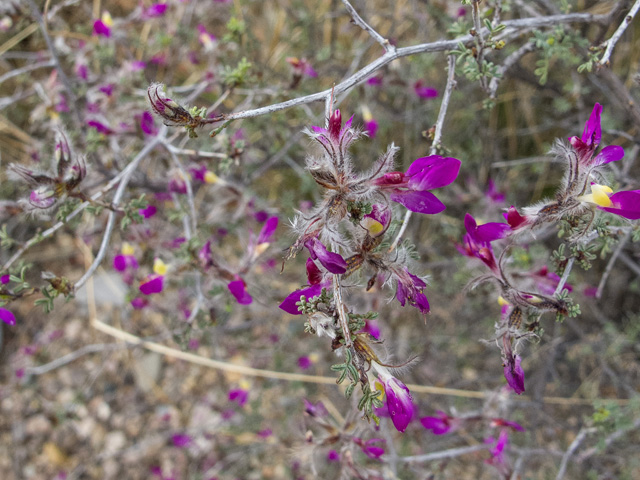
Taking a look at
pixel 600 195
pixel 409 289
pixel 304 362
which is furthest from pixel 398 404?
pixel 304 362

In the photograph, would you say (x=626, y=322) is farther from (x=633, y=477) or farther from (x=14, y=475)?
(x=14, y=475)

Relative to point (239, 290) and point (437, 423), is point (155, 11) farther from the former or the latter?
point (437, 423)

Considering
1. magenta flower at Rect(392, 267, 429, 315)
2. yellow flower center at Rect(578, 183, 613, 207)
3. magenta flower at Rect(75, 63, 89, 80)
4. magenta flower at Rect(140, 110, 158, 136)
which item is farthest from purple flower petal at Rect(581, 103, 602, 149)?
magenta flower at Rect(75, 63, 89, 80)

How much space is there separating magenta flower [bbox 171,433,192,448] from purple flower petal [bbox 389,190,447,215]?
96.7 inches

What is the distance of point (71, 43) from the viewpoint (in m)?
2.84

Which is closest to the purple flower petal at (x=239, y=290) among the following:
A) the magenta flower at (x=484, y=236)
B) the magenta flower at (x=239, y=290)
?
the magenta flower at (x=239, y=290)

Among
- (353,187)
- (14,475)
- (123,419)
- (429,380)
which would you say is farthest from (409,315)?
(14,475)

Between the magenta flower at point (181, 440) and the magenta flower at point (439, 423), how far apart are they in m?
1.79

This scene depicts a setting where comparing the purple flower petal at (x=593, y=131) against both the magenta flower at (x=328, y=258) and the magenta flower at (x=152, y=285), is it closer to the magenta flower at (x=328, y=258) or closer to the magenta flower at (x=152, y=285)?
the magenta flower at (x=328, y=258)

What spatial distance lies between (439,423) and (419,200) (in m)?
0.94

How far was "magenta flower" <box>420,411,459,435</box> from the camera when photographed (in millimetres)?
1606

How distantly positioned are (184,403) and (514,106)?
112 inches

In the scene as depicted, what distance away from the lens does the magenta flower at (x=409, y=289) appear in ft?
3.49

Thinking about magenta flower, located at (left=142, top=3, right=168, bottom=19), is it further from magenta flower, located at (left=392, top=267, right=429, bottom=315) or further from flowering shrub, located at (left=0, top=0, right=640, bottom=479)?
magenta flower, located at (left=392, top=267, right=429, bottom=315)
